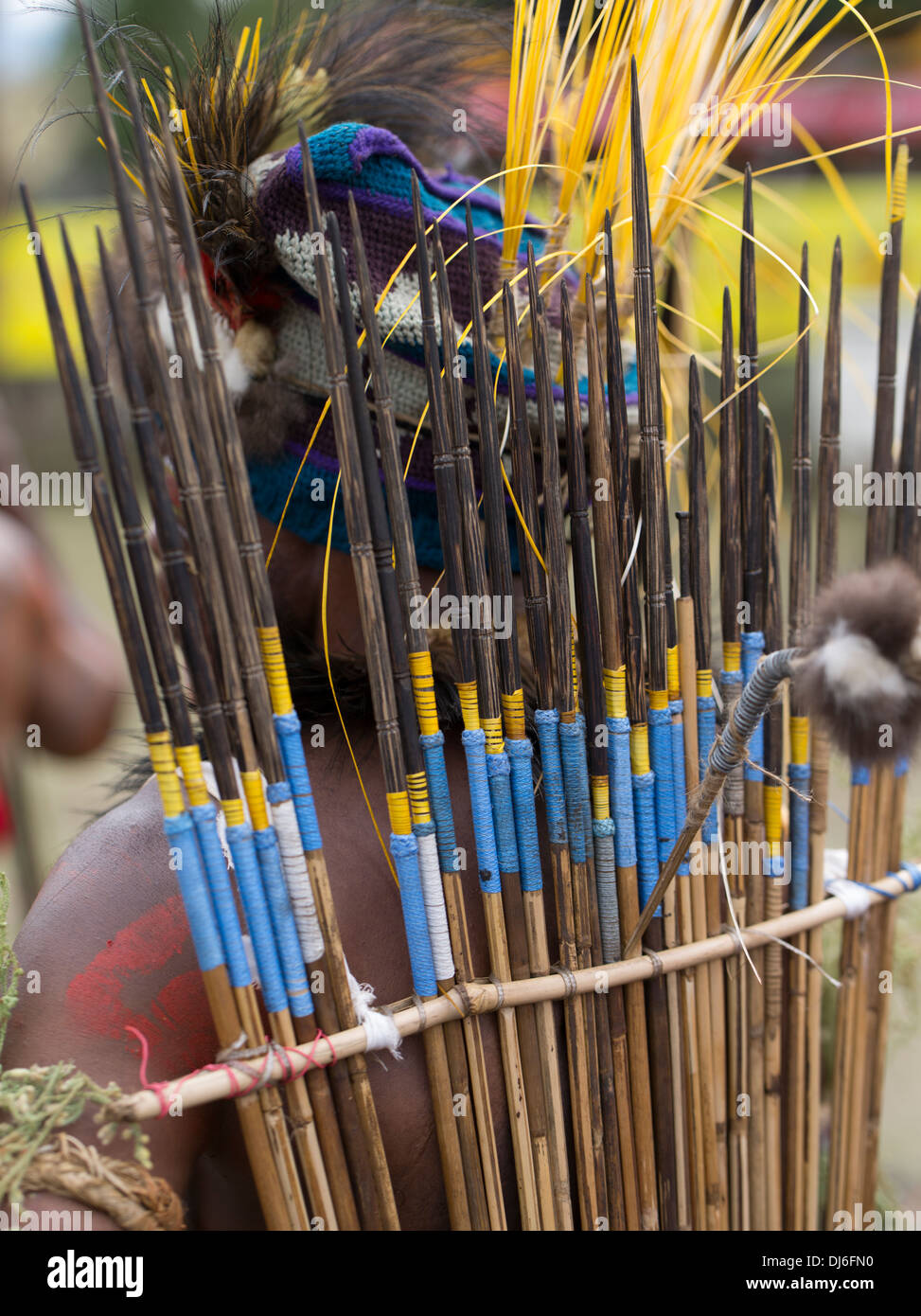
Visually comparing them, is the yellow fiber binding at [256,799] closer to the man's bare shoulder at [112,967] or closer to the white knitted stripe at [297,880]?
the white knitted stripe at [297,880]

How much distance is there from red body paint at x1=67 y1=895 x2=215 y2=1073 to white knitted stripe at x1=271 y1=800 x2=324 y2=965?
5.0 inches

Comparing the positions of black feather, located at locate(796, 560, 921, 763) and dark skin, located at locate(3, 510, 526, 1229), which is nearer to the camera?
black feather, located at locate(796, 560, 921, 763)

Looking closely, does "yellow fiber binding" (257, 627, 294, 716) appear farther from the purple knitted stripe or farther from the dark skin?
the purple knitted stripe

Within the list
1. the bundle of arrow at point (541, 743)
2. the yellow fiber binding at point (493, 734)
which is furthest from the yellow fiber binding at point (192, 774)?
the yellow fiber binding at point (493, 734)

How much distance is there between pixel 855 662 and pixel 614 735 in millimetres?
369

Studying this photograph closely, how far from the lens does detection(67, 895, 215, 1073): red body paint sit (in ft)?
2.84

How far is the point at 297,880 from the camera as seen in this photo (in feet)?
2.82

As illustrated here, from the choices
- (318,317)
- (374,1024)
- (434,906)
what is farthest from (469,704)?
(318,317)

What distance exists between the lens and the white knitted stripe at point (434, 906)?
912mm

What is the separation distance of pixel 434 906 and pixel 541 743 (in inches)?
7.5

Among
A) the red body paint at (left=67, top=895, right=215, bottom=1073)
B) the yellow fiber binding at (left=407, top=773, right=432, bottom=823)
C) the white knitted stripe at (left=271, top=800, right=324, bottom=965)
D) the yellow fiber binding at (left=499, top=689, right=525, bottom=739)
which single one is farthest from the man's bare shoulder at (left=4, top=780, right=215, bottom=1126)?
the yellow fiber binding at (left=499, top=689, right=525, bottom=739)

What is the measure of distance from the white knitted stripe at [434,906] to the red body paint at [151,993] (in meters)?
0.22

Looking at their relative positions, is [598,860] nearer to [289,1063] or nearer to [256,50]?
[289,1063]
